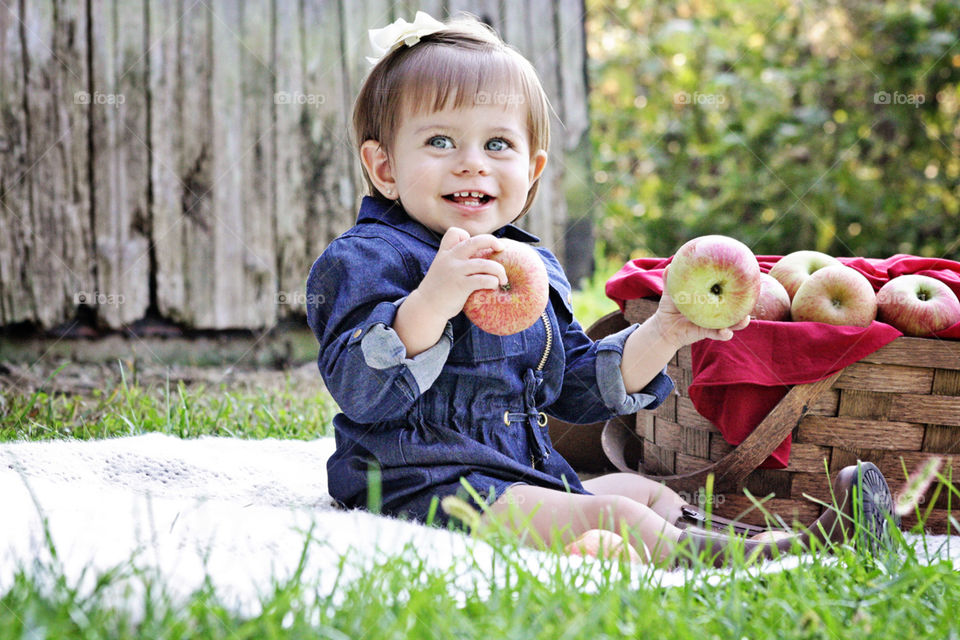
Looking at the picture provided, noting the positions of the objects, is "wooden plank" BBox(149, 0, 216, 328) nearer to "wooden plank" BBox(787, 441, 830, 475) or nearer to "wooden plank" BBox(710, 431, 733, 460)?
"wooden plank" BBox(710, 431, 733, 460)

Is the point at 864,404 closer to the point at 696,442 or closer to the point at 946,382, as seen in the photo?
the point at 946,382

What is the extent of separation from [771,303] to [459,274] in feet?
3.08

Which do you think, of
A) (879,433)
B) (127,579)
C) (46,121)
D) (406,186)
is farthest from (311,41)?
(127,579)

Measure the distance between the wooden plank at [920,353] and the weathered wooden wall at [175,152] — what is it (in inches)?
92.6

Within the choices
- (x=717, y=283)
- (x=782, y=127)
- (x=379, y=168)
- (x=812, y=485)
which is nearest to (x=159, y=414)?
(x=379, y=168)

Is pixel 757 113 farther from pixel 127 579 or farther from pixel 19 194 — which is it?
pixel 127 579

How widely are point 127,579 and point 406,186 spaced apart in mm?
980

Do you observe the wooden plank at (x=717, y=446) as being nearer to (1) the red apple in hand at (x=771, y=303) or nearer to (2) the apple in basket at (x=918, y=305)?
(1) the red apple in hand at (x=771, y=303)

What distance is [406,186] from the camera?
1.94m

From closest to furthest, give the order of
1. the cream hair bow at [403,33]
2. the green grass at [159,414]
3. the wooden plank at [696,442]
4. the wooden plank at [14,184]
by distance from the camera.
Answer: the cream hair bow at [403,33], the wooden plank at [696,442], the green grass at [159,414], the wooden plank at [14,184]

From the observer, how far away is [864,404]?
210 cm

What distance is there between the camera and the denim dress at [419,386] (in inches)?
69.6

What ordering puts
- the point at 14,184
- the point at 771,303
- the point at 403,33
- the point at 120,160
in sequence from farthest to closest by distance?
the point at 120,160 < the point at 14,184 < the point at 771,303 < the point at 403,33

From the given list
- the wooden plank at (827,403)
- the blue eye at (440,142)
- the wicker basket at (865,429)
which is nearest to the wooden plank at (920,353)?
the wicker basket at (865,429)
